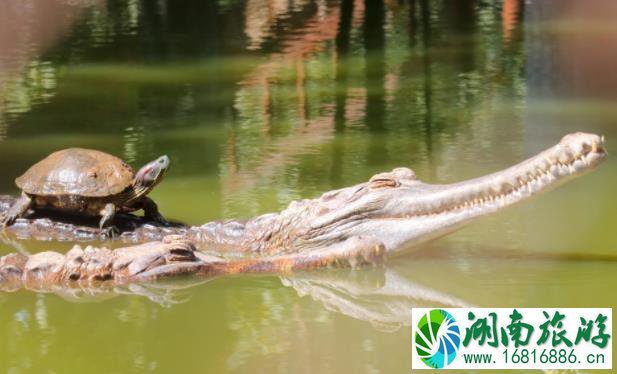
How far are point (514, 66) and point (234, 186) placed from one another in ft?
15.4

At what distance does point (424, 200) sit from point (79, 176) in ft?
7.23

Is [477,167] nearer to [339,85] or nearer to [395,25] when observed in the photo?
[339,85]

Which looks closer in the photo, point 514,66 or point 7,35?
point 514,66

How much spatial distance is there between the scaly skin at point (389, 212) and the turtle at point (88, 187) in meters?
0.16

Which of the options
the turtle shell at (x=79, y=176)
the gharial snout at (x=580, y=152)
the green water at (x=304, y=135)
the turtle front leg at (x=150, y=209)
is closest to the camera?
the green water at (x=304, y=135)

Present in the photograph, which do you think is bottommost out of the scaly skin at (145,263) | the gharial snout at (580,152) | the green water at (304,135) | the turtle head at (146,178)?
the green water at (304,135)

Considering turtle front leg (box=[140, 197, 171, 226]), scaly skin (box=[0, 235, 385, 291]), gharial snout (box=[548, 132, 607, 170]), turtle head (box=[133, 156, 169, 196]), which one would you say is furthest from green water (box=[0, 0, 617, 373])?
gharial snout (box=[548, 132, 607, 170])

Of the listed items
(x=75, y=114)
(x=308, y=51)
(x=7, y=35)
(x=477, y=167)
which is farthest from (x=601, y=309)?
(x=7, y=35)

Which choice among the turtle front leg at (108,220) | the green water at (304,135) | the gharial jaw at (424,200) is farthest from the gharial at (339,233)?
the turtle front leg at (108,220)

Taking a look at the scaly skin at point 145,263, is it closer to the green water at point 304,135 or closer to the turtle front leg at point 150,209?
the green water at point 304,135

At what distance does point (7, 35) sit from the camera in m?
15.6

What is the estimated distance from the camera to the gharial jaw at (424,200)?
22.1ft

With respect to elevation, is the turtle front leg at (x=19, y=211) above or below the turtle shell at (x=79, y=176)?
below

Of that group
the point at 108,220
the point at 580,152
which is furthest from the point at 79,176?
the point at 580,152
